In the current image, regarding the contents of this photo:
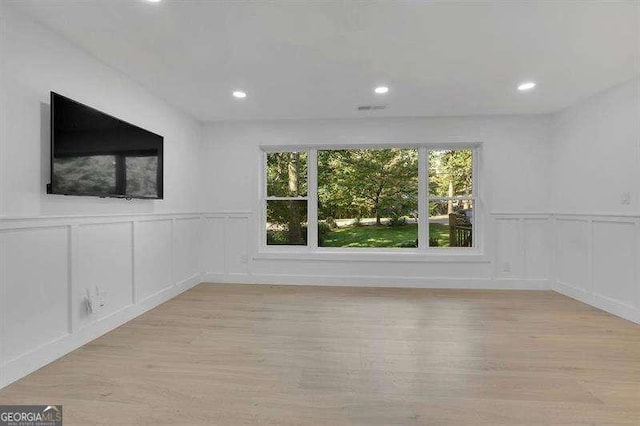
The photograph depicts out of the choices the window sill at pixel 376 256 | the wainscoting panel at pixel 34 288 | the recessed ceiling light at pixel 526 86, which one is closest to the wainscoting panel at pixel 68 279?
the wainscoting panel at pixel 34 288

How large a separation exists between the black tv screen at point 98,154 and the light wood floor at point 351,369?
1288 millimetres

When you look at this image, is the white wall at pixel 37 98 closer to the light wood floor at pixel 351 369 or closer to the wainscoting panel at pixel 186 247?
the wainscoting panel at pixel 186 247

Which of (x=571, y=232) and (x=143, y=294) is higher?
(x=571, y=232)

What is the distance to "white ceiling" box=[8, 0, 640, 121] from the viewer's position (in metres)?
2.03

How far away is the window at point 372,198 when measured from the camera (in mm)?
4586

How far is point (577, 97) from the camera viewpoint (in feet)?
12.0

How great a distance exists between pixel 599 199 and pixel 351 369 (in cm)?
341

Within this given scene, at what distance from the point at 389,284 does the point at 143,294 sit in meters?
3.03

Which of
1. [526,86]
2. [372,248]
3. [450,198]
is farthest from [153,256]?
[526,86]

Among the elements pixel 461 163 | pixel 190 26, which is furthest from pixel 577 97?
pixel 190 26

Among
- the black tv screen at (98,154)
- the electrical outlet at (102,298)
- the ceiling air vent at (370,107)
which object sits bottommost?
the electrical outlet at (102,298)

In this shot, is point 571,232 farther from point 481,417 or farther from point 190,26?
point 190,26

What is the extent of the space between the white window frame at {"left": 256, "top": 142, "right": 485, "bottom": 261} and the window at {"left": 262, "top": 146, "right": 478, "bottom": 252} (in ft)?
0.05

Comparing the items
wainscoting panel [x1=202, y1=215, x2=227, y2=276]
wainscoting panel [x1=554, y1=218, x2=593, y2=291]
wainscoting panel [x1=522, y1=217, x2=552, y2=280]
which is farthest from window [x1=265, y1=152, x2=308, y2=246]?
wainscoting panel [x1=554, y1=218, x2=593, y2=291]
